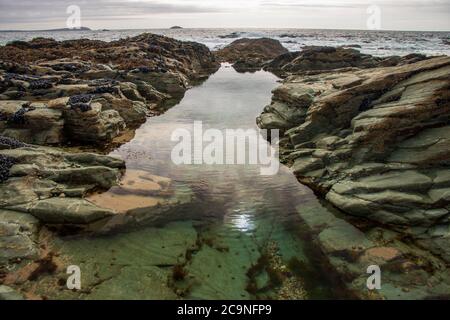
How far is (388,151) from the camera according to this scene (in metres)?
17.3

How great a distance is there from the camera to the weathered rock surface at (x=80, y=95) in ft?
78.5

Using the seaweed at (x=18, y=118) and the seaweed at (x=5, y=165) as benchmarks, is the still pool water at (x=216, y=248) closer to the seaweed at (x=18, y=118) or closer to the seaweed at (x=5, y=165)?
the seaweed at (x=5, y=165)

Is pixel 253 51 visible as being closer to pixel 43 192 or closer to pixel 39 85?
pixel 39 85

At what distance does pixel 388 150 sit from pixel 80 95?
77.7 ft

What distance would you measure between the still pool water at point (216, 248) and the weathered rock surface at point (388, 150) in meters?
2.20

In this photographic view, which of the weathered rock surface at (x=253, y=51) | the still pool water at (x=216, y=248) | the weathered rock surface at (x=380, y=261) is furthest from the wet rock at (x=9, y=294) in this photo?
the weathered rock surface at (x=253, y=51)

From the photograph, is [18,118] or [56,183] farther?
[18,118]

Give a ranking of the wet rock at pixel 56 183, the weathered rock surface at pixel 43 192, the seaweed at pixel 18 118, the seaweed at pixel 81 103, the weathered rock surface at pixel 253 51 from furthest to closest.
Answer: the weathered rock surface at pixel 253 51
the seaweed at pixel 81 103
the seaweed at pixel 18 118
the wet rock at pixel 56 183
the weathered rock surface at pixel 43 192

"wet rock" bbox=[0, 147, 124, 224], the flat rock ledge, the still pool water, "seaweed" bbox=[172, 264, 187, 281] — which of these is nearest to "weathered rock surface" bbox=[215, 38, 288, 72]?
the flat rock ledge

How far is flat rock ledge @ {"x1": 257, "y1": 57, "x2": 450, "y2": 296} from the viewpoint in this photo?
13883 millimetres

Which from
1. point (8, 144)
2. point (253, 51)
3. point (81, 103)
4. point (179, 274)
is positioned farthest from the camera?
point (253, 51)

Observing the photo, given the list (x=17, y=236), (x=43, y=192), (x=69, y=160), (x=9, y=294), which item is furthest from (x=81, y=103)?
(x=9, y=294)

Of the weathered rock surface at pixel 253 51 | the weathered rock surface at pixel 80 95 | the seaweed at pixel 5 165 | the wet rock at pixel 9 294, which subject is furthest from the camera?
the weathered rock surface at pixel 253 51

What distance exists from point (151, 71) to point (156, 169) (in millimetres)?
29320
